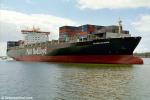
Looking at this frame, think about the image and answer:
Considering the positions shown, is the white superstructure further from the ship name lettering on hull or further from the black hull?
the black hull

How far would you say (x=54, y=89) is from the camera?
16.6m

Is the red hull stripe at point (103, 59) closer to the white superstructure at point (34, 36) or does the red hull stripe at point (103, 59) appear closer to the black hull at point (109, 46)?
the black hull at point (109, 46)

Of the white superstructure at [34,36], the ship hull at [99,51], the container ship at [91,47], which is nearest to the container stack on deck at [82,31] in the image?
the container ship at [91,47]

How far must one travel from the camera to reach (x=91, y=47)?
1692 inches

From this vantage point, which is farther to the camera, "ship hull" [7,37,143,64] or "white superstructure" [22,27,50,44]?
"white superstructure" [22,27,50,44]

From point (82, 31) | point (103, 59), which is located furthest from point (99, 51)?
point (82, 31)

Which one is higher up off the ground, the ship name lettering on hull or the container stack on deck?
the container stack on deck

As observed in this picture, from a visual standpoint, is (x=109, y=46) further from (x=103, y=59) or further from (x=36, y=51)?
(x=36, y=51)

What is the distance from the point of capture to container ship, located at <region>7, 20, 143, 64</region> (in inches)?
1597

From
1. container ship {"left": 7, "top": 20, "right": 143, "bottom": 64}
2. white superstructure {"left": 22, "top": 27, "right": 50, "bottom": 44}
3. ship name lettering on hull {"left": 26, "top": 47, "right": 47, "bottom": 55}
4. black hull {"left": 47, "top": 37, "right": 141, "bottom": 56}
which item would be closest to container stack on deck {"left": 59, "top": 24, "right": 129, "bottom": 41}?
container ship {"left": 7, "top": 20, "right": 143, "bottom": 64}

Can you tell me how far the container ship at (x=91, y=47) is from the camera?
4056cm

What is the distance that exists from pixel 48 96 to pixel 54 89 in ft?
6.77

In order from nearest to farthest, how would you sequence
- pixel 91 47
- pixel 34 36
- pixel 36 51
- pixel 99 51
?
pixel 99 51 < pixel 91 47 < pixel 36 51 < pixel 34 36

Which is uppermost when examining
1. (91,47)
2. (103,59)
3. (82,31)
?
(82,31)
